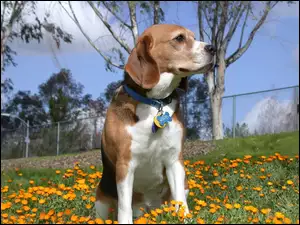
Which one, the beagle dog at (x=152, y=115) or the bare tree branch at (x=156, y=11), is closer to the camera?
the beagle dog at (x=152, y=115)

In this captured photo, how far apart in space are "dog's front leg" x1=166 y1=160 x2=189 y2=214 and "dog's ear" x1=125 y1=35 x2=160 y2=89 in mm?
765

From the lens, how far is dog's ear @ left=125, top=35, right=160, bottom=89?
4453 millimetres

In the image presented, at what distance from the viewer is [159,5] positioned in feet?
49.0

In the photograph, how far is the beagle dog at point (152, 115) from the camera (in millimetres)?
4441

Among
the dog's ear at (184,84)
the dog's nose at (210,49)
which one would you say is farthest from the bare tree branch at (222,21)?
the dog's nose at (210,49)

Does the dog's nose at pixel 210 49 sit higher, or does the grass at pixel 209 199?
the dog's nose at pixel 210 49

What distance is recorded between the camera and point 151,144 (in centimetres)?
449

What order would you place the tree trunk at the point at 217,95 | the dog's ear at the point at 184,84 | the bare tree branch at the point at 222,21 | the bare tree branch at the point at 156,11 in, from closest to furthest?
the dog's ear at the point at 184,84, the bare tree branch at the point at 156,11, the bare tree branch at the point at 222,21, the tree trunk at the point at 217,95

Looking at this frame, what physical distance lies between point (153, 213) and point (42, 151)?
2475 centimetres

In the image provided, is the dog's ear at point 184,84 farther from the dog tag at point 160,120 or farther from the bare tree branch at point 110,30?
the bare tree branch at point 110,30

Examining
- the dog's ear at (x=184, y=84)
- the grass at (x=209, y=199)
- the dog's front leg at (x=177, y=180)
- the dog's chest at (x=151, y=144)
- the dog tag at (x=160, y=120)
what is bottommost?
the grass at (x=209, y=199)

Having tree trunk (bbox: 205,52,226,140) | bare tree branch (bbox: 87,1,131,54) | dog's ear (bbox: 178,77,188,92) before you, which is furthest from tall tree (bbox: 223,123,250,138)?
dog's ear (bbox: 178,77,188,92)

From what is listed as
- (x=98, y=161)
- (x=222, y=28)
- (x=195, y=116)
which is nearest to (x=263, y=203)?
(x=98, y=161)

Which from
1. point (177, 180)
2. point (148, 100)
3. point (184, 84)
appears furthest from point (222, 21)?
point (177, 180)
